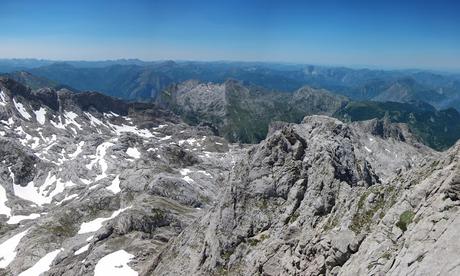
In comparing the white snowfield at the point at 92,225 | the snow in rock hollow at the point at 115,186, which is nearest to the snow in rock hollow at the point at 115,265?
the white snowfield at the point at 92,225

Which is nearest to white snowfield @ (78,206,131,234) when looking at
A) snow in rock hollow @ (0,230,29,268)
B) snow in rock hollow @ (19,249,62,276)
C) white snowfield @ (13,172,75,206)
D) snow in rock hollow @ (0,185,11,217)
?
snow in rock hollow @ (19,249,62,276)

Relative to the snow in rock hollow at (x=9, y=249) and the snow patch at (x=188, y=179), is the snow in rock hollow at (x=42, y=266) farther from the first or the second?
the snow patch at (x=188, y=179)

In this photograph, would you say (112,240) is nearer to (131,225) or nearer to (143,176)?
(131,225)


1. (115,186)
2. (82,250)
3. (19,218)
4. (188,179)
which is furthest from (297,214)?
(19,218)

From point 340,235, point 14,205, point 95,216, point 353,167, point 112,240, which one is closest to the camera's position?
point 340,235

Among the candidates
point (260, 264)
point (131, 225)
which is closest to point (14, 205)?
point (131, 225)

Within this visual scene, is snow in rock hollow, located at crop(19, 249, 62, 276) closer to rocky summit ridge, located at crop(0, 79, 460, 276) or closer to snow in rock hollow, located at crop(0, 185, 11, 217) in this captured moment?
rocky summit ridge, located at crop(0, 79, 460, 276)
